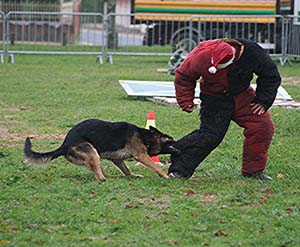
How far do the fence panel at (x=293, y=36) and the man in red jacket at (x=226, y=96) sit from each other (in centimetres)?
1546

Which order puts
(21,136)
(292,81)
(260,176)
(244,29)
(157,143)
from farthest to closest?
(244,29) < (292,81) < (21,136) < (157,143) < (260,176)

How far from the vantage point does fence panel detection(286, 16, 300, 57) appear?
23.2 m

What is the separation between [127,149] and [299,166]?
1859 mm

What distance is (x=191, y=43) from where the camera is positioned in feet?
79.6

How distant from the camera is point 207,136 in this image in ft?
26.2

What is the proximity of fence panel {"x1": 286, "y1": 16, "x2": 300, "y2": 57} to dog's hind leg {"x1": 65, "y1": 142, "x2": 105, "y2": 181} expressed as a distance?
52.2 ft

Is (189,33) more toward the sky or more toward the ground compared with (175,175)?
more toward the sky

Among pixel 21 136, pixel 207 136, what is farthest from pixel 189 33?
pixel 207 136

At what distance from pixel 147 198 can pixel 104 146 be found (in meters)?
1.04

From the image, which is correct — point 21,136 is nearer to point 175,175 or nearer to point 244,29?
point 175,175

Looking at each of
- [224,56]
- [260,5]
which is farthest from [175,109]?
[260,5]

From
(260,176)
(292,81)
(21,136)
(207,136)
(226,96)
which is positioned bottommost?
(292,81)

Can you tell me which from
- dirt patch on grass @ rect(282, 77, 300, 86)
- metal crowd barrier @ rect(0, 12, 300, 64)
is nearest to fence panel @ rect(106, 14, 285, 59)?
metal crowd barrier @ rect(0, 12, 300, 64)

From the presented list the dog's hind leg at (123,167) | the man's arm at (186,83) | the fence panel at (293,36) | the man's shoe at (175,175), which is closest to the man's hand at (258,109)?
the man's arm at (186,83)
